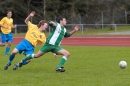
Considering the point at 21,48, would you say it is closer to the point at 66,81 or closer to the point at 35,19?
the point at 66,81

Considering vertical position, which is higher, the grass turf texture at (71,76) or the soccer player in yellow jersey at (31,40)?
the soccer player in yellow jersey at (31,40)

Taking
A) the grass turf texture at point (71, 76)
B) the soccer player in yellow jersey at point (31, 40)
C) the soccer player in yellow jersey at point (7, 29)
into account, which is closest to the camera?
the grass turf texture at point (71, 76)

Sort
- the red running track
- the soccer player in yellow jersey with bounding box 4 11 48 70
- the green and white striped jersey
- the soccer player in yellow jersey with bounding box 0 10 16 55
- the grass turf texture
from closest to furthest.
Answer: the grass turf texture, the green and white striped jersey, the soccer player in yellow jersey with bounding box 4 11 48 70, the soccer player in yellow jersey with bounding box 0 10 16 55, the red running track

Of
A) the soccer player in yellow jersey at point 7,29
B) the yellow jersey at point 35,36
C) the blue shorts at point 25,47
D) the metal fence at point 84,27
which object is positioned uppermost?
the yellow jersey at point 35,36

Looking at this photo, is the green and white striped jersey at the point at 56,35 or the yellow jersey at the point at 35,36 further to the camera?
the yellow jersey at the point at 35,36

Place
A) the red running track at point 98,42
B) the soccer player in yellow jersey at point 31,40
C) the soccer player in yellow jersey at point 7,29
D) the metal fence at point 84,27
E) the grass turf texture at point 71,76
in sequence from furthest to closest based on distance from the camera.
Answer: the metal fence at point 84,27
the red running track at point 98,42
the soccer player in yellow jersey at point 7,29
the soccer player in yellow jersey at point 31,40
the grass turf texture at point 71,76

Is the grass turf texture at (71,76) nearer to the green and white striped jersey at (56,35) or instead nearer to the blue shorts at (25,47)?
the blue shorts at (25,47)

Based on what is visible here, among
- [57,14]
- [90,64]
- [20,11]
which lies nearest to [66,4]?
[57,14]

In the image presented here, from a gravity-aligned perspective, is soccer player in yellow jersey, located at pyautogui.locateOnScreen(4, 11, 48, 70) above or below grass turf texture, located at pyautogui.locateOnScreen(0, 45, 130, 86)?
above

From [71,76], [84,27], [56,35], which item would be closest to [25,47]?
[56,35]

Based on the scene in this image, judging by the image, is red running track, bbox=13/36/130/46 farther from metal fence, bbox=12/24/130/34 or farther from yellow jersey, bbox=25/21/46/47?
yellow jersey, bbox=25/21/46/47

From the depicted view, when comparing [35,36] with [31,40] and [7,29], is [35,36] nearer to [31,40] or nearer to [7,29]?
[31,40]

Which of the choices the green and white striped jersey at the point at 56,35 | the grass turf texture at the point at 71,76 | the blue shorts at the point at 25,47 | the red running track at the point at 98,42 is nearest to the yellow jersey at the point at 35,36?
the blue shorts at the point at 25,47

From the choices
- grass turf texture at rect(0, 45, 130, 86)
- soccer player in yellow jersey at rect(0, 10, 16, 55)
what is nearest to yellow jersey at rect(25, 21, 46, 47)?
grass turf texture at rect(0, 45, 130, 86)
